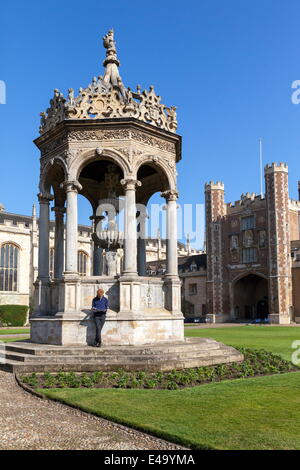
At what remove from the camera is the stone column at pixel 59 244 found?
13.8m

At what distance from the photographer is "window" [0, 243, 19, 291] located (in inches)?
2005

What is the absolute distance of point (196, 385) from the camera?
313 inches

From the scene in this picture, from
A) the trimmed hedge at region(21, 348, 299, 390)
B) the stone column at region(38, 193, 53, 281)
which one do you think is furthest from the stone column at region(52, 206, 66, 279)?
the trimmed hedge at region(21, 348, 299, 390)

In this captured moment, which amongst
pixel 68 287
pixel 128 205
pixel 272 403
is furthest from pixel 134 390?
pixel 128 205

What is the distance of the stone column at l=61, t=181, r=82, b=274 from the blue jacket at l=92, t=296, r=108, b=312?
4.26 ft

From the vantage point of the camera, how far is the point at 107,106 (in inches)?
473

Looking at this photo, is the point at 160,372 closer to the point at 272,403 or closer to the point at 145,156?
the point at 272,403

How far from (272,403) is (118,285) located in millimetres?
5581

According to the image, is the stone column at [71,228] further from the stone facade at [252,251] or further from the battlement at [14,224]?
the battlement at [14,224]

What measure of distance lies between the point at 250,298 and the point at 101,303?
47.8m

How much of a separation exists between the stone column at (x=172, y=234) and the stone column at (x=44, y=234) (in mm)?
3567

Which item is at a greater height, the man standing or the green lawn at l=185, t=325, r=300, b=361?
the man standing

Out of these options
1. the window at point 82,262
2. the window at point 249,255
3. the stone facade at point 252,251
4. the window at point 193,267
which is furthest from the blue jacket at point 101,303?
the window at point 193,267

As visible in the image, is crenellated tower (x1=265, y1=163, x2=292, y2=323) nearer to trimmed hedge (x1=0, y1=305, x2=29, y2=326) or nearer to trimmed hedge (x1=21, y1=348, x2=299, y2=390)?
trimmed hedge (x1=0, y1=305, x2=29, y2=326)
